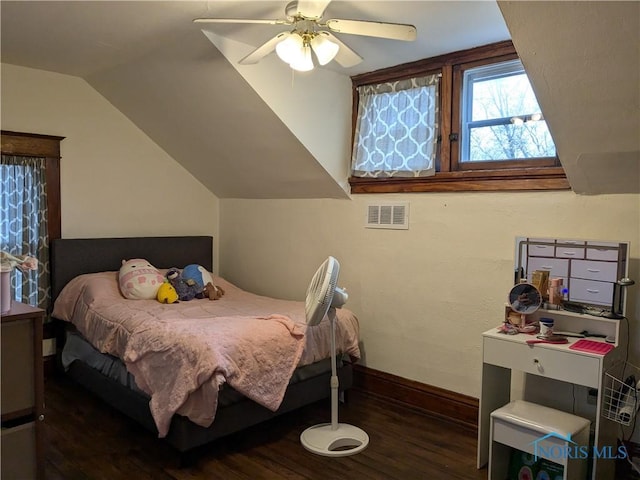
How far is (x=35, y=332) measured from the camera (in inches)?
84.7

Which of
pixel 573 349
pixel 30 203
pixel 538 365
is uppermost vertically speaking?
pixel 30 203

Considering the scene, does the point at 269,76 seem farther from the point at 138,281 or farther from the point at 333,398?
the point at 333,398

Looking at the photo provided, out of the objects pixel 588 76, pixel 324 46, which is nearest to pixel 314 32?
pixel 324 46

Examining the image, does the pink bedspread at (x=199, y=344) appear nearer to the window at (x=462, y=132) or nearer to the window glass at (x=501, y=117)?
the window at (x=462, y=132)

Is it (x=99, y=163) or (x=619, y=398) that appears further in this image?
(x=99, y=163)

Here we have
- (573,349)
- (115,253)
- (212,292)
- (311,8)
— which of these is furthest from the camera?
(115,253)

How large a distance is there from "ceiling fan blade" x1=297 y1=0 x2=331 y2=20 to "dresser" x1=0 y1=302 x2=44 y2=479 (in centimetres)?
174

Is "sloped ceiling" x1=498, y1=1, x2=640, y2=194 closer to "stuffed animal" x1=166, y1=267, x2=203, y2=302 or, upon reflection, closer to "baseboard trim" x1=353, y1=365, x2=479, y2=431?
"baseboard trim" x1=353, y1=365, x2=479, y2=431

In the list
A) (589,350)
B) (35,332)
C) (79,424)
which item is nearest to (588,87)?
(589,350)

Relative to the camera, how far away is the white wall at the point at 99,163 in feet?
12.8

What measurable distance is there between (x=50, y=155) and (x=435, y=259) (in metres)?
3.05

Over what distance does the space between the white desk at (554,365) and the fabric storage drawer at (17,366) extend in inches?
85.4

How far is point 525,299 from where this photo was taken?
2.72 m

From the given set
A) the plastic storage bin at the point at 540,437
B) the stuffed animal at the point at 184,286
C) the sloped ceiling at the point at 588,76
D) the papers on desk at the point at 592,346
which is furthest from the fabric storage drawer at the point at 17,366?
the papers on desk at the point at 592,346
